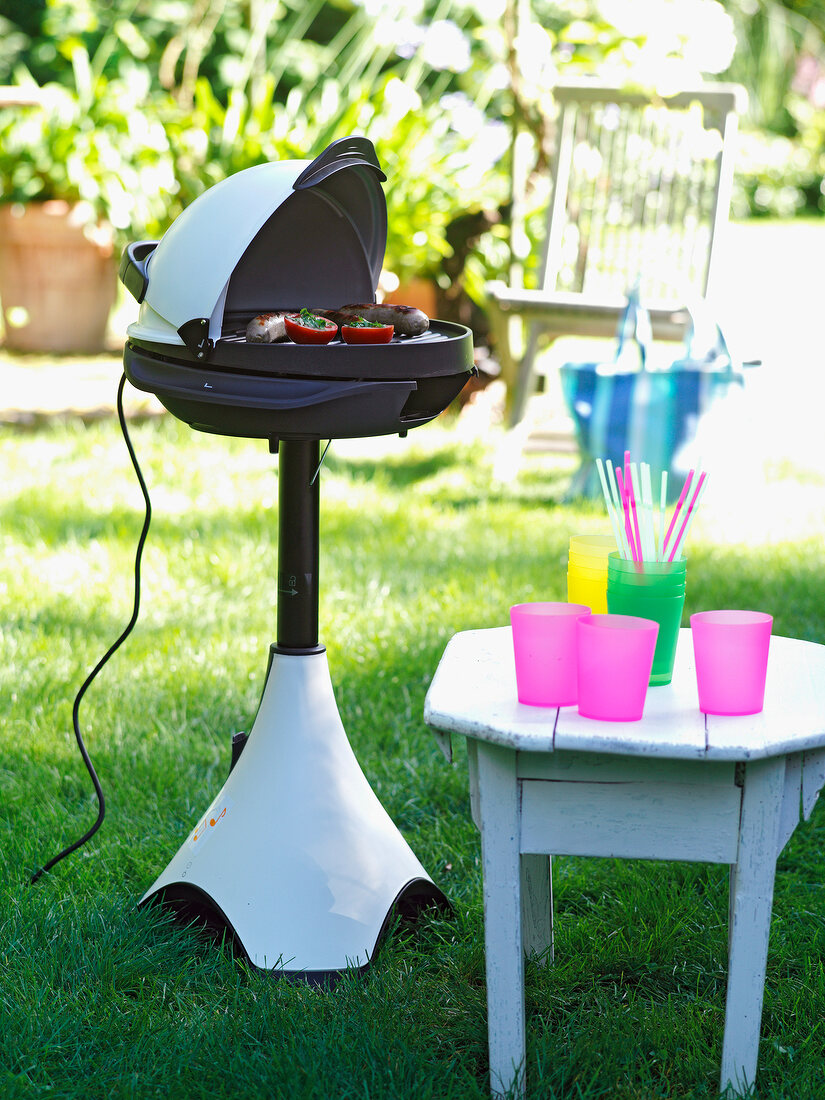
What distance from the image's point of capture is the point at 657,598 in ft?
5.06

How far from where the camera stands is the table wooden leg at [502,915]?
4.71 ft

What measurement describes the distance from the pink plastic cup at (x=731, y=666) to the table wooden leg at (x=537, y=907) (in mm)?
483

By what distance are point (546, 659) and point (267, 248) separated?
2.57 ft

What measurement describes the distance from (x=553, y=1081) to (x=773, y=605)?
192cm

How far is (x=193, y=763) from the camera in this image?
2.42 meters

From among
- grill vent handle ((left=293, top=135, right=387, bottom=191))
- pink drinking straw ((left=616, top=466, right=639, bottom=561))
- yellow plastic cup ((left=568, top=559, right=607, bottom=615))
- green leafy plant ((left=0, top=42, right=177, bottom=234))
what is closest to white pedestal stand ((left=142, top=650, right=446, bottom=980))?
yellow plastic cup ((left=568, top=559, right=607, bottom=615))

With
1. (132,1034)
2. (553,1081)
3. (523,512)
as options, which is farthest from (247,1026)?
(523,512)

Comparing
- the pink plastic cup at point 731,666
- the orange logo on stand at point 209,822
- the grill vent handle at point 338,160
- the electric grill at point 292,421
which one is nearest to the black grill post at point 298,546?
the electric grill at point 292,421

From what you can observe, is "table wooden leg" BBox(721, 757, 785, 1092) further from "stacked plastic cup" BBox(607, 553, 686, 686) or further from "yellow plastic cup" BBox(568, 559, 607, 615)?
"yellow plastic cup" BBox(568, 559, 607, 615)

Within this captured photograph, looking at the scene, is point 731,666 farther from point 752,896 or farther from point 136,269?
point 136,269

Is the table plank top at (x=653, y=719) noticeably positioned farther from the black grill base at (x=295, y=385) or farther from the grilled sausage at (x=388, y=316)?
the grilled sausage at (x=388, y=316)

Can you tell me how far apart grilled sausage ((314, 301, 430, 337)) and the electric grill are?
21 millimetres

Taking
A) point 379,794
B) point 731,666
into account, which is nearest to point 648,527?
point 731,666

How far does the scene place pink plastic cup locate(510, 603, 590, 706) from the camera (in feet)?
4.79
